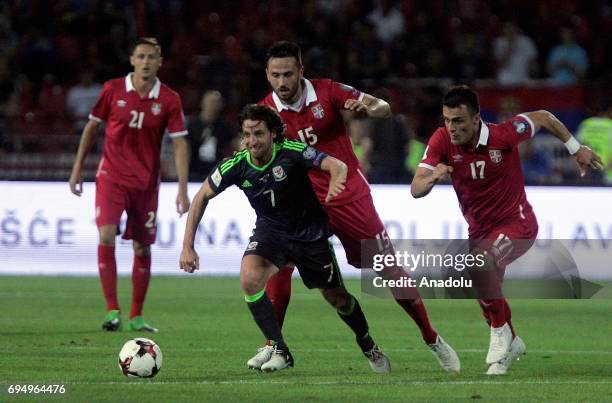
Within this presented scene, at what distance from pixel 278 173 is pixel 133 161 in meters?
3.37

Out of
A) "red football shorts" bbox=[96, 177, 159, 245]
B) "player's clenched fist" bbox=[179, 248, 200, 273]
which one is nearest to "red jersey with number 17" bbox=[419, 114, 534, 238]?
"player's clenched fist" bbox=[179, 248, 200, 273]

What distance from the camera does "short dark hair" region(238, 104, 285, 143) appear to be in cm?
860

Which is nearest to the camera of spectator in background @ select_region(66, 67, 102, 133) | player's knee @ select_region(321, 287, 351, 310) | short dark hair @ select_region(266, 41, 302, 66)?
player's knee @ select_region(321, 287, 351, 310)

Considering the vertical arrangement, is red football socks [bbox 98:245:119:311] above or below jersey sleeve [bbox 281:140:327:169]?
below

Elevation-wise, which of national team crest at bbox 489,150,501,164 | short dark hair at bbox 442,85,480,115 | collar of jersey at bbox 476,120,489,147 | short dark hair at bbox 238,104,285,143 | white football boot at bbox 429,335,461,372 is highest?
short dark hair at bbox 442,85,480,115

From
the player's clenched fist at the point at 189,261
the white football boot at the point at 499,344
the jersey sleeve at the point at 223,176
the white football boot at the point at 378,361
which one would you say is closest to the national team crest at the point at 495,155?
the white football boot at the point at 499,344

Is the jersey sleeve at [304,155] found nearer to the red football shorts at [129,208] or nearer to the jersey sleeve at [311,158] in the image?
the jersey sleeve at [311,158]

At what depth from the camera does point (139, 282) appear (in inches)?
466

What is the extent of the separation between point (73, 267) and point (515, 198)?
8.50 metres

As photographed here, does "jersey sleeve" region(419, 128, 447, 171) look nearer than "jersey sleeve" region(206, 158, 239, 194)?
No

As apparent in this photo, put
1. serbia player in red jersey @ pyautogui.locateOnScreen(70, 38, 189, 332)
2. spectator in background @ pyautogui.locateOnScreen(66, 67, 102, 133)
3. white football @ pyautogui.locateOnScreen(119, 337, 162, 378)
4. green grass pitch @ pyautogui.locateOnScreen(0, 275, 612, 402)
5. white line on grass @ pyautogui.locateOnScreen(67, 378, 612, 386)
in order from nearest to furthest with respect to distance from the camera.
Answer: green grass pitch @ pyautogui.locateOnScreen(0, 275, 612, 402)
white line on grass @ pyautogui.locateOnScreen(67, 378, 612, 386)
white football @ pyautogui.locateOnScreen(119, 337, 162, 378)
serbia player in red jersey @ pyautogui.locateOnScreen(70, 38, 189, 332)
spectator in background @ pyautogui.locateOnScreen(66, 67, 102, 133)

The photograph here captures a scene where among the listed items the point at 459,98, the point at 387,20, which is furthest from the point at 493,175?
the point at 387,20

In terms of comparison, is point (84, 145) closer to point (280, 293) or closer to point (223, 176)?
point (280, 293)

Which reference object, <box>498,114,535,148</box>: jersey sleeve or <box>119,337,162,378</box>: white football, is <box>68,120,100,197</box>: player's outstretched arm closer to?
<box>119,337,162,378</box>: white football
